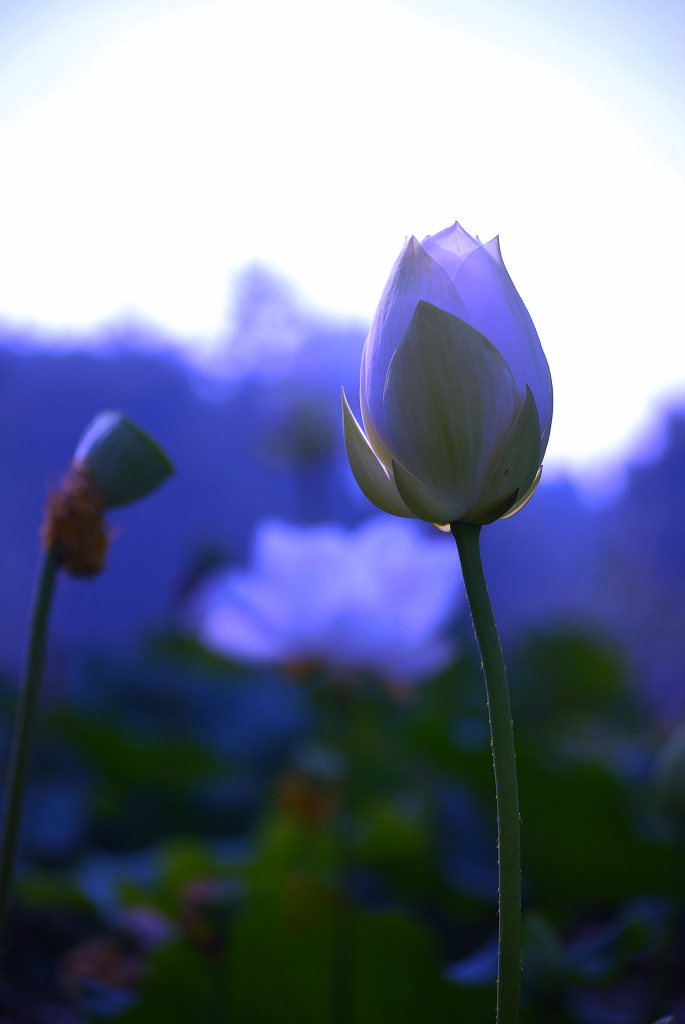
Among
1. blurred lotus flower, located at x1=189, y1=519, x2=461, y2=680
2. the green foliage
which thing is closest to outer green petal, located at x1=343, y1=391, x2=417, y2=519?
the green foliage

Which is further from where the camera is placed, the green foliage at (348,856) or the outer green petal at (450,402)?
the green foliage at (348,856)

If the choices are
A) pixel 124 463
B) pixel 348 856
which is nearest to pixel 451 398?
pixel 124 463

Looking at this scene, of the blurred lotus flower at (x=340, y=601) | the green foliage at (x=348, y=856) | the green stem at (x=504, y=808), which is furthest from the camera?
the blurred lotus flower at (x=340, y=601)

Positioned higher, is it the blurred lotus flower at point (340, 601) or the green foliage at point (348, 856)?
the blurred lotus flower at point (340, 601)

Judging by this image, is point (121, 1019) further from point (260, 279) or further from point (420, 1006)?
point (260, 279)

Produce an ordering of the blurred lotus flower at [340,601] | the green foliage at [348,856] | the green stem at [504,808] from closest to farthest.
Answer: the green stem at [504,808]
the green foliage at [348,856]
the blurred lotus flower at [340,601]

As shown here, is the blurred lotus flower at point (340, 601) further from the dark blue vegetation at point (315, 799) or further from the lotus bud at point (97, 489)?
the lotus bud at point (97, 489)

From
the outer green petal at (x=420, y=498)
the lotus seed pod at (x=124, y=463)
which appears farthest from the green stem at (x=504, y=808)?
the lotus seed pod at (x=124, y=463)

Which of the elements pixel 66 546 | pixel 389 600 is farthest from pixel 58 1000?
pixel 66 546
